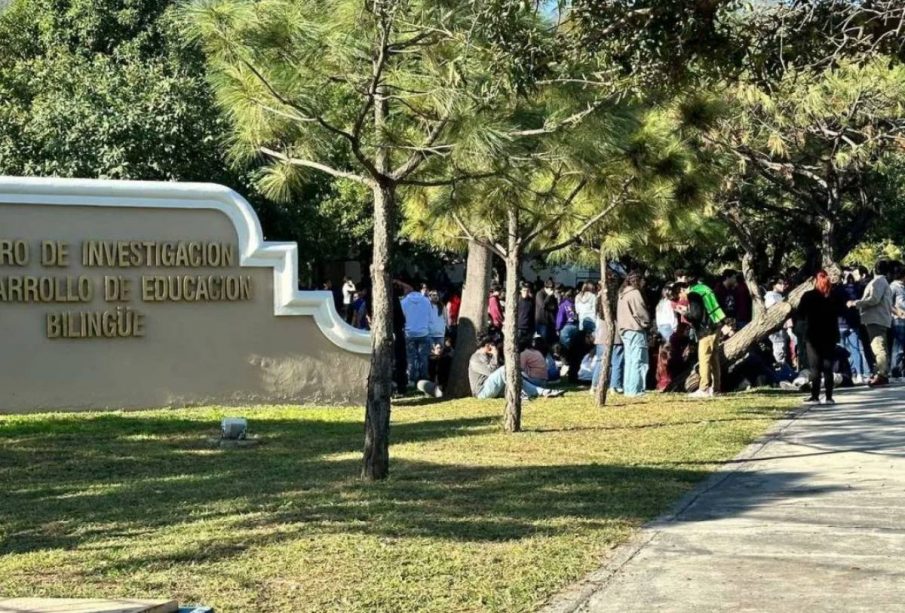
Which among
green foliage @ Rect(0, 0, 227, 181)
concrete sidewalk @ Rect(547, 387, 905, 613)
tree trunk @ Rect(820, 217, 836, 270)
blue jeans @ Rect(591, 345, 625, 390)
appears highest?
green foliage @ Rect(0, 0, 227, 181)

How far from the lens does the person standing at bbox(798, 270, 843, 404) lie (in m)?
16.1

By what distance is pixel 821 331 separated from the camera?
16.1 metres

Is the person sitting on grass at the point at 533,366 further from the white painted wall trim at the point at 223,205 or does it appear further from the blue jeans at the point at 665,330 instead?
the blue jeans at the point at 665,330

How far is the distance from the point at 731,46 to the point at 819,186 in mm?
15002

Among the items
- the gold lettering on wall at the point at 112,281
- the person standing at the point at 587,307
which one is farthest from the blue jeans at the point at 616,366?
the gold lettering on wall at the point at 112,281

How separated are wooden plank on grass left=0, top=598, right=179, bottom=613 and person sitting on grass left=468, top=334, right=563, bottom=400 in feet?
41.4

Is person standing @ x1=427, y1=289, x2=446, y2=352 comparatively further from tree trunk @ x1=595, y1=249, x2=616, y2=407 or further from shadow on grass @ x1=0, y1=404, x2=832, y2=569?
shadow on grass @ x1=0, y1=404, x2=832, y2=569

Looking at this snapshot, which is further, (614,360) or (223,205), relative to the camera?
(614,360)

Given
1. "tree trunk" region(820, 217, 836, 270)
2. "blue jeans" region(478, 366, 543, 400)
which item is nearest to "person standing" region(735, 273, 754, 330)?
"tree trunk" region(820, 217, 836, 270)

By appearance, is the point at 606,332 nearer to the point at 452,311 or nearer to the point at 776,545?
the point at 452,311

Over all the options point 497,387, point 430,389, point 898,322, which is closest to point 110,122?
point 430,389

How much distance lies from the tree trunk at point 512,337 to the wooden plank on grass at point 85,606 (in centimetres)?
835

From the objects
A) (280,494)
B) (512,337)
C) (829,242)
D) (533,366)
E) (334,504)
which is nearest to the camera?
(334,504)

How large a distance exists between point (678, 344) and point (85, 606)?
47.1 feet
